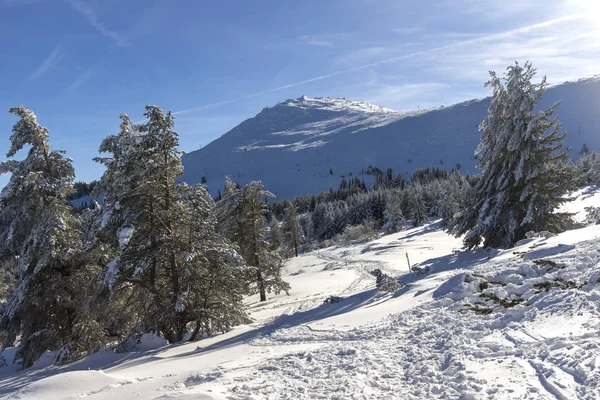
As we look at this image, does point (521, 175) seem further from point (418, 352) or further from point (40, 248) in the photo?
point (40, 248)

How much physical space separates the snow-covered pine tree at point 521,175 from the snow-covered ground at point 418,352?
6787mm

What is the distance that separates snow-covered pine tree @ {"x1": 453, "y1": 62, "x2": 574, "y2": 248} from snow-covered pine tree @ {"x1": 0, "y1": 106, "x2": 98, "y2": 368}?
756 inches

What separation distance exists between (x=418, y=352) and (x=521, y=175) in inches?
614

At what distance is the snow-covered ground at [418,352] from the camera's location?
590 cm

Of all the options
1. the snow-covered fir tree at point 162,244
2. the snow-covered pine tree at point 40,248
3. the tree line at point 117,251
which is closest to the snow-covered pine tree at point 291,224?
the tree line at point 117,251

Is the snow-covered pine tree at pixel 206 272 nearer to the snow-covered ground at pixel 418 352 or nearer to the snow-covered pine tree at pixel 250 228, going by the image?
the snow-covered ground at pixel 418 352

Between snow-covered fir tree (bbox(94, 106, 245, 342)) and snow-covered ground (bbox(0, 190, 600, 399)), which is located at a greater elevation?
snow-covered fir tree (bbox(94, 106, 245, 342))

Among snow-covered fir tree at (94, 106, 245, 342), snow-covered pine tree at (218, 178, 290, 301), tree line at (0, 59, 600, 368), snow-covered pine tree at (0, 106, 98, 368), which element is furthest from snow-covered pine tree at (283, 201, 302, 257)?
snow-covered fir tree at (94, 106, 245, 342)

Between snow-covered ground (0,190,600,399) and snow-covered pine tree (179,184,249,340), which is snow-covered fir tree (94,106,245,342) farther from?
snow-covered ground (0,190,600,399)

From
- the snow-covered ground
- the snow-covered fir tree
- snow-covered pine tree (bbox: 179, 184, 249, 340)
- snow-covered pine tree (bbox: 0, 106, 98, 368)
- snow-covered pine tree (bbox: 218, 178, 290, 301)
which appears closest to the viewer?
the snow-covered ground

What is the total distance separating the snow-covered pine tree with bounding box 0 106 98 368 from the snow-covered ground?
272cm

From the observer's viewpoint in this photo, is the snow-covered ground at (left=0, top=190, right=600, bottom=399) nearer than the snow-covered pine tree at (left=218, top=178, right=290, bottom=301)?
Yes

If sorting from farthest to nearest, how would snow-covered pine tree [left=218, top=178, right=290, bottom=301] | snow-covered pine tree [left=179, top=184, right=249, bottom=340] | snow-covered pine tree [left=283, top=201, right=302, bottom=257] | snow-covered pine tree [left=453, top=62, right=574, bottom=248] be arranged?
snow-covered pine tree [left=283, top=201, right=302, bottom=257] → snow-covered pine tree [left=218, top=178, right=290, bottom=301] → snow-covered pine tree [left=453, top=62, right=574, bottom=248] → snow-covered pine tree [left=179, top=184, right=249, bottom=340]

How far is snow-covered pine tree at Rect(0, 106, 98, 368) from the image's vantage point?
1491cm
